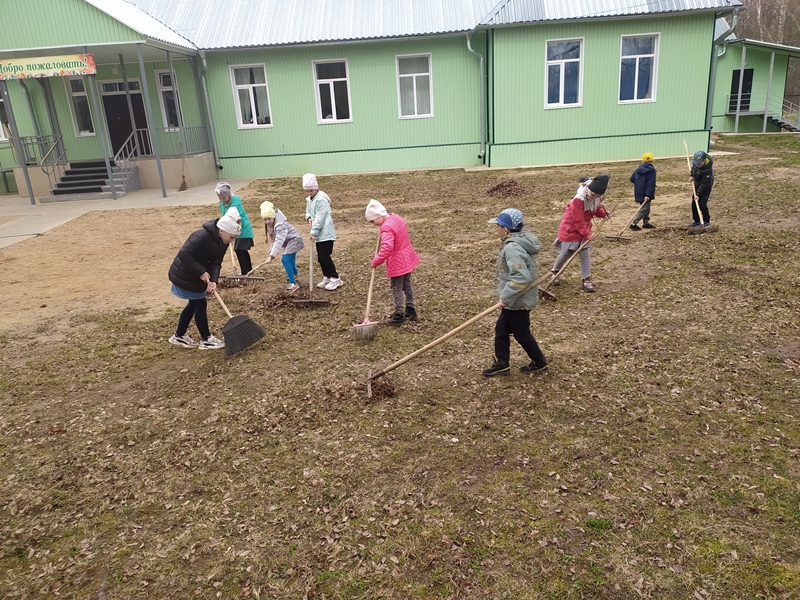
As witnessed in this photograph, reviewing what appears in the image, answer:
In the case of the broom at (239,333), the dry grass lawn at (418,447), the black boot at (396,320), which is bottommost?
the dry grass lawn at (418,447)

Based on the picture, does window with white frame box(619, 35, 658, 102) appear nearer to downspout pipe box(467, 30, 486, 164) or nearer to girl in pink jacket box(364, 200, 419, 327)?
downspout pipe box(467, 30, 486, 164)

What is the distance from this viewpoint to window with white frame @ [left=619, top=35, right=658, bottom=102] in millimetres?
18547

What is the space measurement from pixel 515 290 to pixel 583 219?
9.30 ft

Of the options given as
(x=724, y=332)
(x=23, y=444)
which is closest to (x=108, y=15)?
(x=23, y=444)

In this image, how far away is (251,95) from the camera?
64.8ft

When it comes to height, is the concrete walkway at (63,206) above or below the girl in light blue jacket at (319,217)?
below

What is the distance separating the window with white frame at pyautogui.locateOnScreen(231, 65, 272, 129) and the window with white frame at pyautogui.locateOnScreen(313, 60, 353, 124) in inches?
70.1

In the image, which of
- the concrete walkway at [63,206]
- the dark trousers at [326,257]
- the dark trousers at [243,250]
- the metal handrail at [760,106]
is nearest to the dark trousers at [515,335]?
the dark trousers at [326,257]

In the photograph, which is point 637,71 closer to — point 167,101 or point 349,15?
point 349,15

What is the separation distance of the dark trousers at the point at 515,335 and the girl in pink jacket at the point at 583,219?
1814 millimetres

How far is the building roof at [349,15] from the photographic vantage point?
1786 centimetres

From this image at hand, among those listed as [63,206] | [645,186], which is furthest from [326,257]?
[63,206]

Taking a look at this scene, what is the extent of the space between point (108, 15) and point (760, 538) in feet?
59.5

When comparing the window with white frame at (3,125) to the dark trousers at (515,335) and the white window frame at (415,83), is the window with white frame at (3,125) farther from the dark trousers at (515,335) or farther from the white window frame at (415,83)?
the dark trousers at (515,335)
